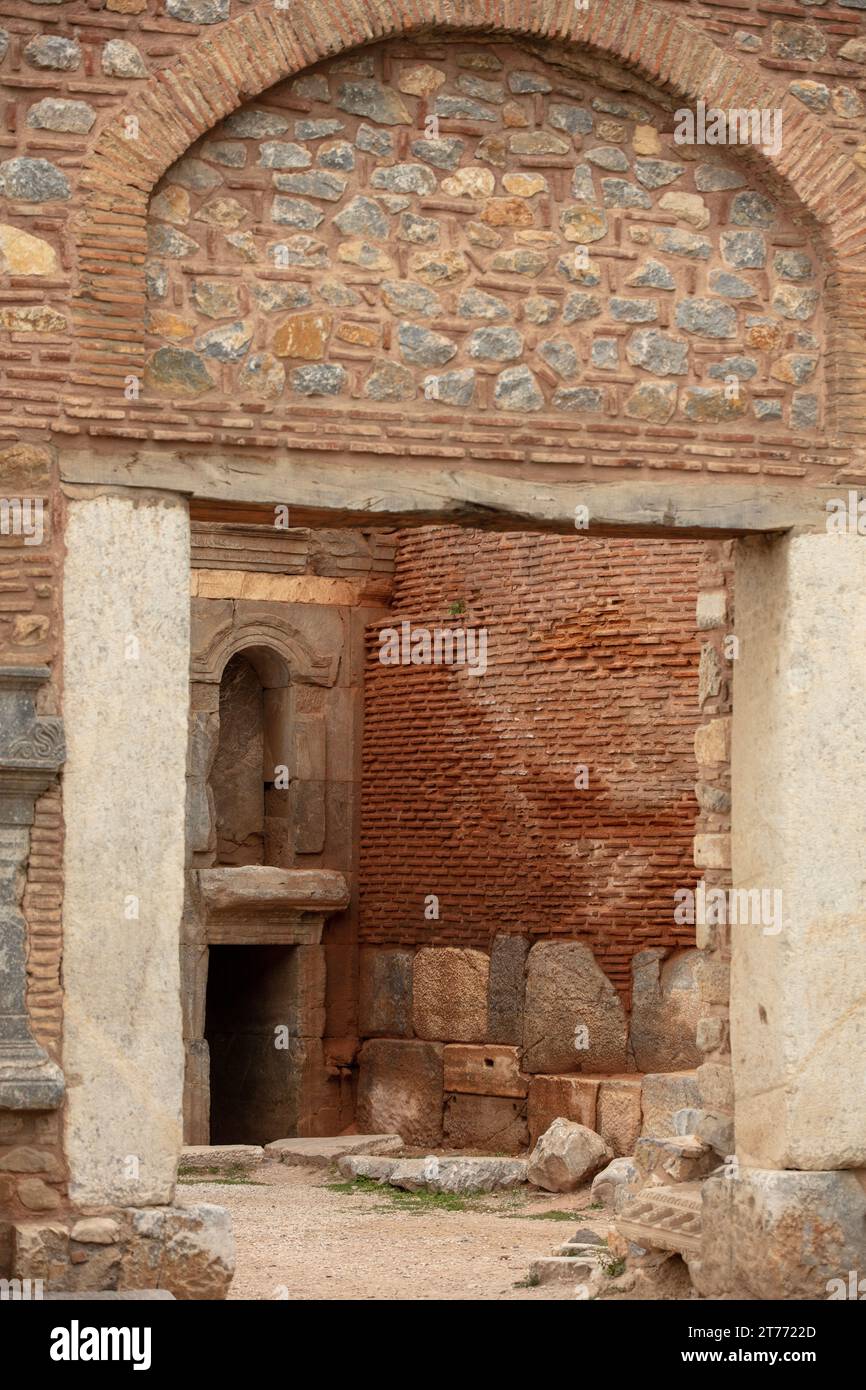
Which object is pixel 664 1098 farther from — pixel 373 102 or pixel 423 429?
pixel 373 102

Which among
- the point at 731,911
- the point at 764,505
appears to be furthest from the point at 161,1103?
the point at 764,505

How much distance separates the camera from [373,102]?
6930mm

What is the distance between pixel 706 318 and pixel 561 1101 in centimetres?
727

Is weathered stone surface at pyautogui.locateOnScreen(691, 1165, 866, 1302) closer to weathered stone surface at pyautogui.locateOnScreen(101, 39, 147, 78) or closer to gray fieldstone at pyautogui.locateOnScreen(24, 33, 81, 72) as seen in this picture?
weathered stone surface at pyautogui.locateOnScreen(101, 39, 147, 78)

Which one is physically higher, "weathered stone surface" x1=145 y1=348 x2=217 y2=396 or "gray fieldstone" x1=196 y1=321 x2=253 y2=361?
"gray fieldstone" x1=196 y1=321 x2=253 y2=361

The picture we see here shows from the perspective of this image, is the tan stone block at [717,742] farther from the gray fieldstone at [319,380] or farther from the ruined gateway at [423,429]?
the gray fieldstone at [319,380]

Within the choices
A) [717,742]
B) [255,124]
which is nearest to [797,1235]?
[717,742]

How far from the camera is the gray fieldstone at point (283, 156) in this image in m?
6.82

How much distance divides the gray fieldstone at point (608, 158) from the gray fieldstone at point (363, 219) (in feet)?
2.69

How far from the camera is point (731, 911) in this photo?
741 cm

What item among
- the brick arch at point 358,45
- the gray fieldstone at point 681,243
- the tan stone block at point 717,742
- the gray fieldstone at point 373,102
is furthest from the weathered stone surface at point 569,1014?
the gray fieldstone at point 373,102

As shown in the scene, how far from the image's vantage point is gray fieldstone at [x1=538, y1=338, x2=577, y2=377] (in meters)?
7.02

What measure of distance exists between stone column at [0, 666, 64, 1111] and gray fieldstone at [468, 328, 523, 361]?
192cm

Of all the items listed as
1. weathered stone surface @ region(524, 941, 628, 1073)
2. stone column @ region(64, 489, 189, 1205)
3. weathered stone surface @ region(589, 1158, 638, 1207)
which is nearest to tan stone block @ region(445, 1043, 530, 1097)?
weathered stone surface @ region(524, 941, 628, 1073)
